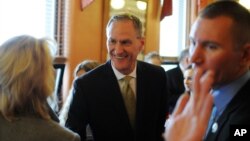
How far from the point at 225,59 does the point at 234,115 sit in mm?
162

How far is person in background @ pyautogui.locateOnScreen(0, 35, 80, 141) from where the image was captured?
1.58m

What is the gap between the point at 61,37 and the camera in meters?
4.42

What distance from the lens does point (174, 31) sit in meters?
6.77

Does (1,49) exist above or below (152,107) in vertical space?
above

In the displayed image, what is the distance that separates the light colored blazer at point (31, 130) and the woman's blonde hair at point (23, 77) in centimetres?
3

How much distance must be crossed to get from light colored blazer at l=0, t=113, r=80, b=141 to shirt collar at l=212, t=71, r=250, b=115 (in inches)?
31.3

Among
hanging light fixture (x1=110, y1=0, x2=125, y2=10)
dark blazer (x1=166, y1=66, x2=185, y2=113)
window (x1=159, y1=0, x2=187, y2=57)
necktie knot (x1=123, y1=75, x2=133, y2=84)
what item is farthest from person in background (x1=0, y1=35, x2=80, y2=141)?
window (x1=159, y1=0, x2=187, y2=57)

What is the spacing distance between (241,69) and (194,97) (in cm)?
30

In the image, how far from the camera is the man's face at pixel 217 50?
104cm

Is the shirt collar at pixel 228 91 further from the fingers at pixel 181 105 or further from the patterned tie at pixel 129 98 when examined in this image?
the patterned tie at pixel 129 98

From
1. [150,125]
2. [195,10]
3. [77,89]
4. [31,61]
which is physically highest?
[195,10]

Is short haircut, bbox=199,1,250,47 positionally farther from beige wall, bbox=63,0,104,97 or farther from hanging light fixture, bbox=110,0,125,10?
hanging light fixture, bbox=110,0,125,10

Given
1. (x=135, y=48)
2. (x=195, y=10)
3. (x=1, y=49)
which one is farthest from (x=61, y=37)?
(x=195, y=10)

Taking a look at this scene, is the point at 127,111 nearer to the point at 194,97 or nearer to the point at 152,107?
the point at 152,107
